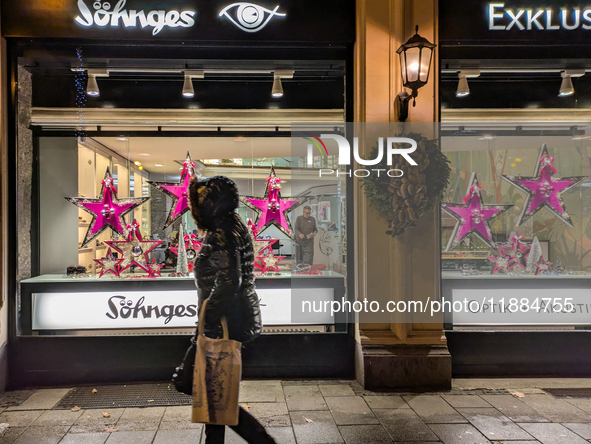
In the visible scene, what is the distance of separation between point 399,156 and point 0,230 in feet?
14.9

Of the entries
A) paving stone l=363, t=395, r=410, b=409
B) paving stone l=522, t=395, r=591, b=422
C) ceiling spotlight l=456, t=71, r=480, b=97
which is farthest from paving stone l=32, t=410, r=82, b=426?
ceiling spotlight l=456, t=71, r=480, b=97

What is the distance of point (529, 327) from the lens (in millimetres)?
4859

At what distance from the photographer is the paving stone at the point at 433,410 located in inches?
142

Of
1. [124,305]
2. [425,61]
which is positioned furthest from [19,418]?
[425,61]

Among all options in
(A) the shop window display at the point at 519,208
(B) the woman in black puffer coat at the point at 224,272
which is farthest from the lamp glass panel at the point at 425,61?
(B) the woman in black puffer coat at the point at 224,272

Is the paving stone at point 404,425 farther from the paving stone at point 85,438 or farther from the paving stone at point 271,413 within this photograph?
the paving stone at point 85,438

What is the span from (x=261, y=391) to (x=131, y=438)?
1.41 meters

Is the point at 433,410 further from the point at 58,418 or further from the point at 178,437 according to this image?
the point at 58,418

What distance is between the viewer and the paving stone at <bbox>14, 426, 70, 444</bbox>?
3227 millimetres

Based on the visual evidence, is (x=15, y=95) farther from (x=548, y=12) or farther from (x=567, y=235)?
(x=567, y=235)

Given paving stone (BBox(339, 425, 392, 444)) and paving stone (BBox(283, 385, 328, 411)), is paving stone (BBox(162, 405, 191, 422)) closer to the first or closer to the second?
paving stone (BBox(283, 385, 328, 411))

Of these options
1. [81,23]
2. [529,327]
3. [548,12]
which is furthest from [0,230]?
[548,12]

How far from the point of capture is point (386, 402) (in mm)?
3969

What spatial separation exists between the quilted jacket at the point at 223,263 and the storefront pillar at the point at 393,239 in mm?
2049
